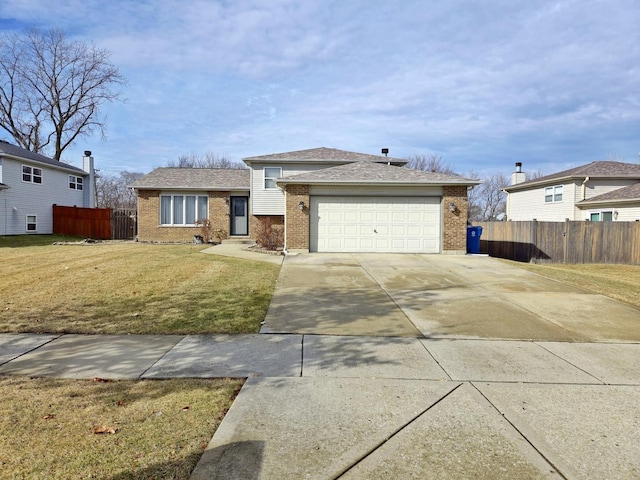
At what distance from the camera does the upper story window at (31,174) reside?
21.9 meters

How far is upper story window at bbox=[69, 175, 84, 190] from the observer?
85.5ft

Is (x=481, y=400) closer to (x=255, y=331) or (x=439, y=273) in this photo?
(x=255, y=331)

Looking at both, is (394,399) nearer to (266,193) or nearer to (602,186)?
(266,193)

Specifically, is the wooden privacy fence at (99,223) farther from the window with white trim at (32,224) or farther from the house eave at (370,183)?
the house eave at (370,183)

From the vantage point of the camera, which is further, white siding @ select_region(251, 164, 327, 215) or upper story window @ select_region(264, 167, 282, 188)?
upper story window @ select_region(264, 167, 282, 188)

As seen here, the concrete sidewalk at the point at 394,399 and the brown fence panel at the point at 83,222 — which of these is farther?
the brown fence panel at the point at 83,222

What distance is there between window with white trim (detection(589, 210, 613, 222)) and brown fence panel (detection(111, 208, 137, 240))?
89.0 feet

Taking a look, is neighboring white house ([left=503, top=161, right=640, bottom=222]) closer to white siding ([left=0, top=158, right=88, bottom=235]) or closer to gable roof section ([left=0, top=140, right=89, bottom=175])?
gable roof section ([left=0, top=140, right=89, bottom=175])

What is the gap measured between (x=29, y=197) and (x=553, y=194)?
32.4m

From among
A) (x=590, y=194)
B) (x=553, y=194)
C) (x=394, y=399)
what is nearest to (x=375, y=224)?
(x=394, y=399)

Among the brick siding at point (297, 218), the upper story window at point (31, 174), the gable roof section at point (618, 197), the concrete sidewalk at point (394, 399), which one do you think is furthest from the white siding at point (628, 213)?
the upper story window at point (31, 174)

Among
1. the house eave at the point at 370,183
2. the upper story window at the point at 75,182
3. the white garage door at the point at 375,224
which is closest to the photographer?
the house eave at the point at 370,183

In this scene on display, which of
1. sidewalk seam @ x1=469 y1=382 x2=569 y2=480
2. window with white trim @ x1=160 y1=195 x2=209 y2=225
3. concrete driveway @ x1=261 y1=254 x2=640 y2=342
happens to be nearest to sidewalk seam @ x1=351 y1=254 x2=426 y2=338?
concrete driveway @ x1=261 y1=254 x2=640 y2=342

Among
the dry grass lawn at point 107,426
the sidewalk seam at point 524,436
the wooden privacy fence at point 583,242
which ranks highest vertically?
the wooden privacy fence at point 583,242
